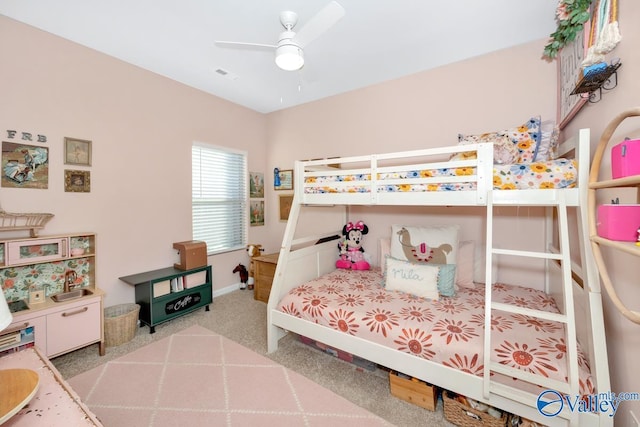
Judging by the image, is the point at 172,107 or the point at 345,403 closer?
the point at 345,403

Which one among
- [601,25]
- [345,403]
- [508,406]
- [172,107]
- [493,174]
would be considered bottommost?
[345,403]

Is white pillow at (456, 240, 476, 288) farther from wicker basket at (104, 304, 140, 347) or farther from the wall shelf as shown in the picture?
wicker basket at (104, 304, 140, 347)

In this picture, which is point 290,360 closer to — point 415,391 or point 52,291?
point 415,391

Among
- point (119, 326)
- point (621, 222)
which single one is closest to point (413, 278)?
point (621, 222)

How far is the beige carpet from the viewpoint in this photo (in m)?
1.77

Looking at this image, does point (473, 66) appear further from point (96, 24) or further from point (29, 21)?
point (29, 21)

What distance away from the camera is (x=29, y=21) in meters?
2.20

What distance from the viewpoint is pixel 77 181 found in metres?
2.52

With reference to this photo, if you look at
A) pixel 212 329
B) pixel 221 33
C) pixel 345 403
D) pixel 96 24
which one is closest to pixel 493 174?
pixel 345 403

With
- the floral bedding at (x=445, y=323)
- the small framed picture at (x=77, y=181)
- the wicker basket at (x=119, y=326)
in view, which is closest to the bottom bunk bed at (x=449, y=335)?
the floral bedding at (x=445, y=323)

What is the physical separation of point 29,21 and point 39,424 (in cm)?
299

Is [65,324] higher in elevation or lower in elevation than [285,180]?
lower

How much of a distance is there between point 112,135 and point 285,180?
219cm

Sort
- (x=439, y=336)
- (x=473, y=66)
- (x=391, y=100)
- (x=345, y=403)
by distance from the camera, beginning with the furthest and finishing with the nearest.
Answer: (x=391, y=100), (x=473, y=66), (x=345, y=403), (x=439, y=336)
